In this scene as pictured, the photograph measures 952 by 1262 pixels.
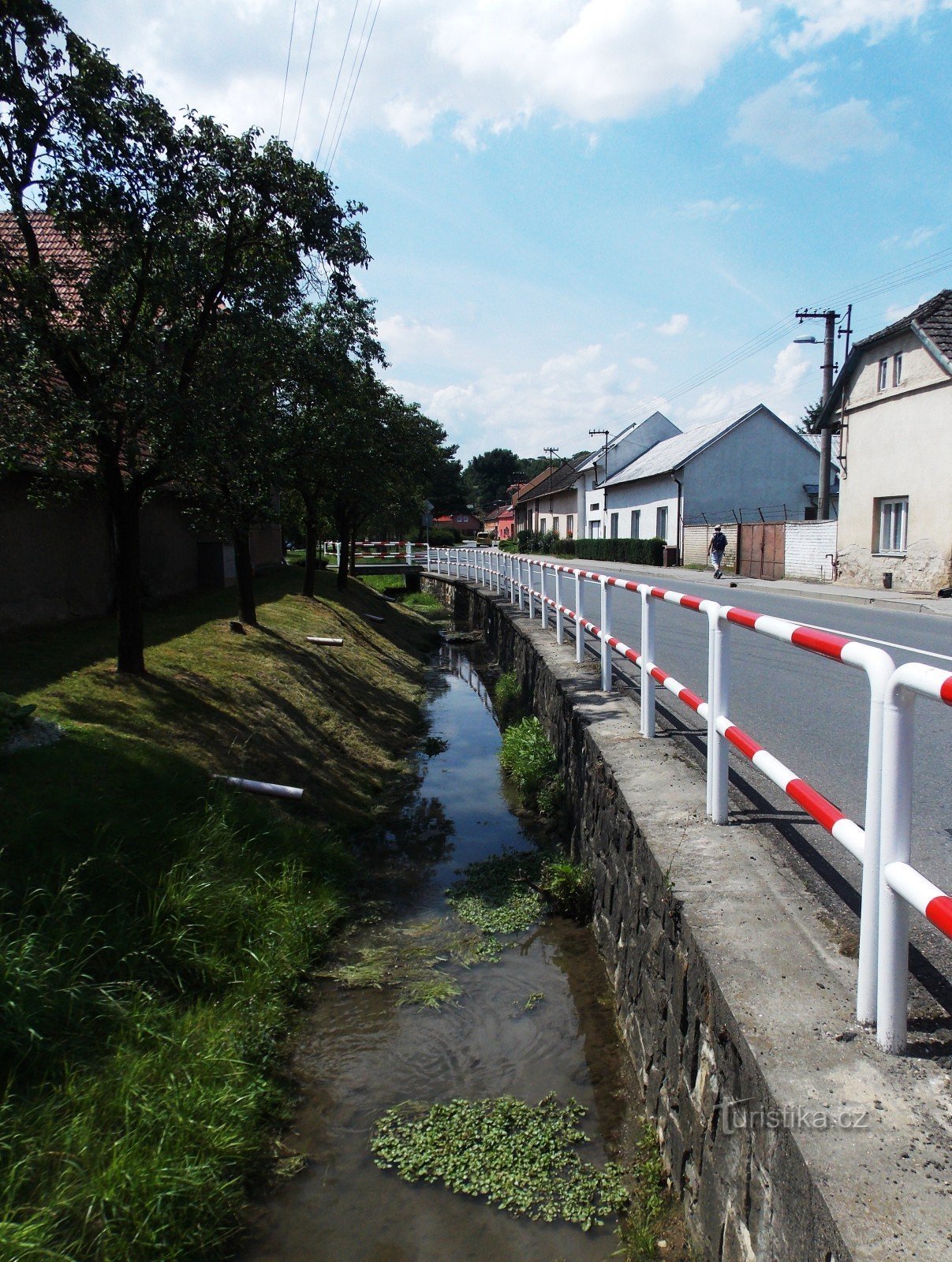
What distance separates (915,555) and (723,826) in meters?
17.9

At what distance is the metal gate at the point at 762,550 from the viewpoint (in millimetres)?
26359

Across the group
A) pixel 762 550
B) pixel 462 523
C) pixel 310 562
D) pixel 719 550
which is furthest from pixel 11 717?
pixel 462 523

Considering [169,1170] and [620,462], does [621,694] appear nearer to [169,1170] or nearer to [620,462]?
[169,1170]

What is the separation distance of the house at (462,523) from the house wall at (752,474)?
193ft

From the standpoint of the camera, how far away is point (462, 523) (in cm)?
10262

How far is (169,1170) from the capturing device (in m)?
3.37

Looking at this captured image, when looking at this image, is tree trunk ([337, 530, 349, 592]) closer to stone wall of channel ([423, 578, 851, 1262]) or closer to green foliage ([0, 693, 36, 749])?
green foliage ([0, 693, 36, 749])

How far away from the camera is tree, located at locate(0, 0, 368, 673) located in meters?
6.86

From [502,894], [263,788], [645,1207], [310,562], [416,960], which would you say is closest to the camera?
[645,1207]

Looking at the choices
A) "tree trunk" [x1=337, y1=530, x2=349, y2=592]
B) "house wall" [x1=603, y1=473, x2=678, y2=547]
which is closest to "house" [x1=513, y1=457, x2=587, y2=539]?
"house wall" [x1=603, y1=473, x2=678, y2=547]

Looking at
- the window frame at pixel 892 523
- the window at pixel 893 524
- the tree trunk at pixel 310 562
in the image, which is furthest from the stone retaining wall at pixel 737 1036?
the window at pixel 893 524

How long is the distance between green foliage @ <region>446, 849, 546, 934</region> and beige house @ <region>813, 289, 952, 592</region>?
50.2 feet

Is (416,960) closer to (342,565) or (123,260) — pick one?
(123,260)

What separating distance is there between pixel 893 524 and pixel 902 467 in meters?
1.45
